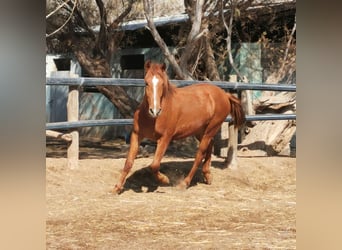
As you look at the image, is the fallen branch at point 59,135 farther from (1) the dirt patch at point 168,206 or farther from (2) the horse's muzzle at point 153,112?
(2) the horse's muzzle at point 153,112

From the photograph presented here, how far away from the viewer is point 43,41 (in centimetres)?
519

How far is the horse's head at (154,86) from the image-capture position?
5.27 meters

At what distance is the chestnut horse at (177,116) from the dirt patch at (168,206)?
81 mm

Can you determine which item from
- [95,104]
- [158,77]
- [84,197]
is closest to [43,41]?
[95,104]

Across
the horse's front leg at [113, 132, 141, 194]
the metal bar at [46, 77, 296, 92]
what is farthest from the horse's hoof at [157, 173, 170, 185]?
the metal bar at [46, 77, 296, 92]

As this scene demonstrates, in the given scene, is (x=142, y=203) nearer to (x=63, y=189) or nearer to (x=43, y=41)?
(x=63, y=189)

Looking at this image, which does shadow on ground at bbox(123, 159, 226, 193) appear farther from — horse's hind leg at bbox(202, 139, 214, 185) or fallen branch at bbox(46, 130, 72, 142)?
fallen branch at bbox(46, 130, 72, 142)

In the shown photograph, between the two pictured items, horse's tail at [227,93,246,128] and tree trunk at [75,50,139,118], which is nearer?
tree trunk at [75,50,139,118]

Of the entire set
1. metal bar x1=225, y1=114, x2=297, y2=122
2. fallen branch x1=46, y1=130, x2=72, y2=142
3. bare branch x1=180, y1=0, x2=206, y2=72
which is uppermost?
bare branch x1=180, y1=0, x2=206, y2=72

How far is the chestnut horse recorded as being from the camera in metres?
5.29

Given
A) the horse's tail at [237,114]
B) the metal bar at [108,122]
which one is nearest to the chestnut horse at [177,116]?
the horse's tail at [237,114]

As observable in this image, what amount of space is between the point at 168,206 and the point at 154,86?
1.18 m

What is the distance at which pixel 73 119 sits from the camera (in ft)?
17.4

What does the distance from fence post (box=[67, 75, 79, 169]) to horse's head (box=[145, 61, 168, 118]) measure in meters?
0.70
